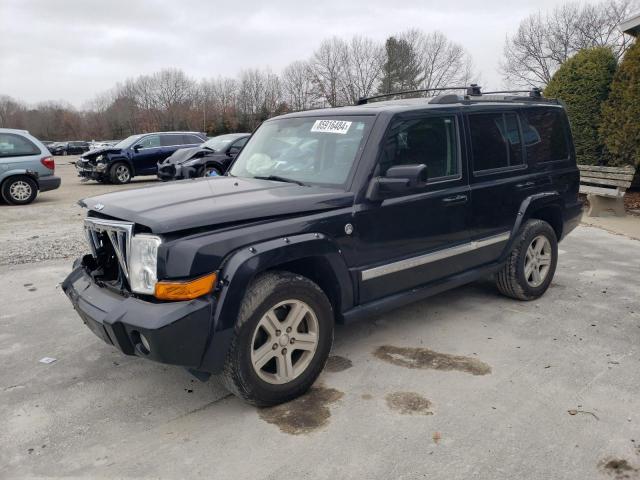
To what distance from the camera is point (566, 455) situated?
266 cm

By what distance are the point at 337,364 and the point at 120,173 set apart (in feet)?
49.8

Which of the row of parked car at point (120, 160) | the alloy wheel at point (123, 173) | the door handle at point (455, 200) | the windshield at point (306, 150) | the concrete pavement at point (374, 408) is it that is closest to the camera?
the concrete pavement at point (374, 408)

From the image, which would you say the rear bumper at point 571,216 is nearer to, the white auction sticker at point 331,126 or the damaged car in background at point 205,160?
the white auction sticker at point 331,126

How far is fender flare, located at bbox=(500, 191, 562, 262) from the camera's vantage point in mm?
A: 4672

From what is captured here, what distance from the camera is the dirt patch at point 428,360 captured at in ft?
12.0

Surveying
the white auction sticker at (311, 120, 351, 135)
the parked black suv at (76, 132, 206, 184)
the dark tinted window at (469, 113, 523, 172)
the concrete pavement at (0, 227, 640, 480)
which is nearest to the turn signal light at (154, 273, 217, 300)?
the concrete pavement at (0, 227, 640, 480)

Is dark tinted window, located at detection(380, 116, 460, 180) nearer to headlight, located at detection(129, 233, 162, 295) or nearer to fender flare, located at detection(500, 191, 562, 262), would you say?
fender flare, located at detection(500, 191, 562, 262)

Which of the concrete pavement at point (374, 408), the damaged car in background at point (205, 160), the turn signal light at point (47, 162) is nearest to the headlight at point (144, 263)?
the concrete pavement at point (374, 408)

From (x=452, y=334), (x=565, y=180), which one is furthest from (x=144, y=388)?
(x=565, y=180)

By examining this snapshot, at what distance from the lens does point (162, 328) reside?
2668mm

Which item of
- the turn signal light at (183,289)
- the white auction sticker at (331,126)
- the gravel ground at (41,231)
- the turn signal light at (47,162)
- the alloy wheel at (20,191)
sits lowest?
the gravel ground at (41,231)

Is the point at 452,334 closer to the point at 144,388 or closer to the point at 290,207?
the point at 290,207

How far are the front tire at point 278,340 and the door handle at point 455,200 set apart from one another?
4.42ft

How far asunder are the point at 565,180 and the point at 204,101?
220 feet
